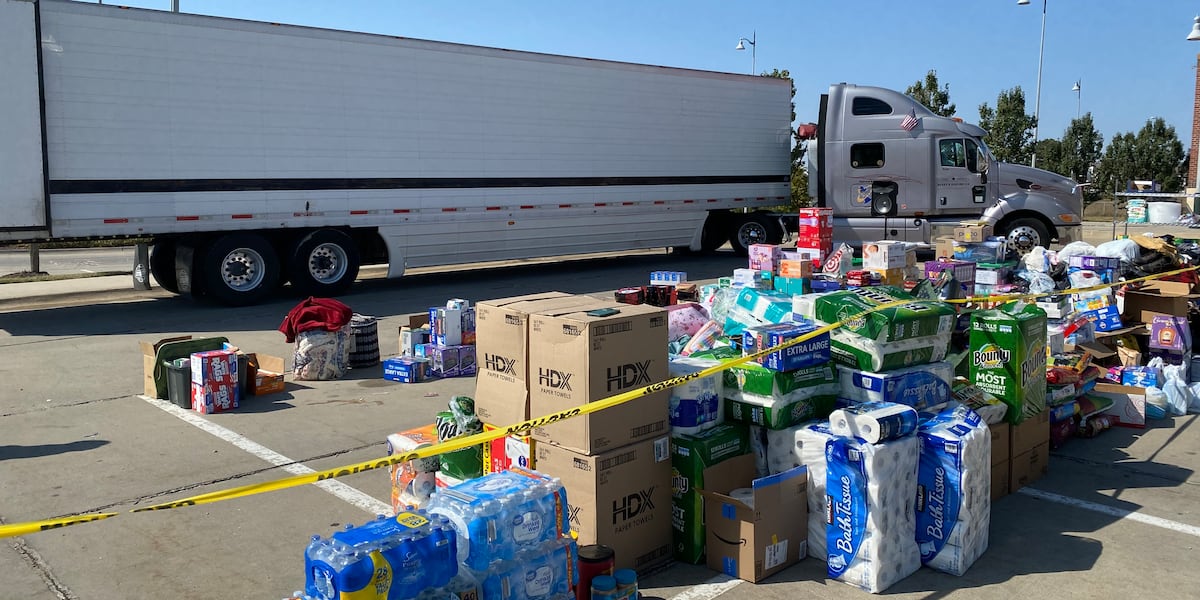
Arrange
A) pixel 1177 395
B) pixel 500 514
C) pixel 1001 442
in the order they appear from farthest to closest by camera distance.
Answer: pixel 1177 395 → pixel 1001 442 → pixel 500 514

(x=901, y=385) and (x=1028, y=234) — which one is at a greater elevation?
(x=1028, y=234)

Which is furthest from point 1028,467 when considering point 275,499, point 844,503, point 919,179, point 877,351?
point 919,179

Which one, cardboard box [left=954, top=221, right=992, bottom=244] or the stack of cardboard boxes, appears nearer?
the stack of cardboard boxes

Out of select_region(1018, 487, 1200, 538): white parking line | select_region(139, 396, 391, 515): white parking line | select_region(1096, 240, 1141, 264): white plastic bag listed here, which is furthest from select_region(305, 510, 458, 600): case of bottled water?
select_region(1096, 240, 1141, 264): white plastic bag

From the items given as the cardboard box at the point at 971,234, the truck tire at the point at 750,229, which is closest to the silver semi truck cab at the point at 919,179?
the truck tire at the point at 750,229

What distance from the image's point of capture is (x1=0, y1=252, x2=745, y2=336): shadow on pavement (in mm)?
12789

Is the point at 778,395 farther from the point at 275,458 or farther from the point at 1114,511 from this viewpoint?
the point at 275,458

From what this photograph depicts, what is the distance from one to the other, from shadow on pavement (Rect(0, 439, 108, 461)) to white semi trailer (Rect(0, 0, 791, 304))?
615cm

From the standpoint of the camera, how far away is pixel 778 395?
5.07 metres

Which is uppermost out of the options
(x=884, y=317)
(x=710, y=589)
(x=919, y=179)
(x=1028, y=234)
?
(x=919, y=179)

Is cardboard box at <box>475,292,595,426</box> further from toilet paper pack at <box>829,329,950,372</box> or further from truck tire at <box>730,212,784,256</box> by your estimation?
truck tire at <box>730,212,784,256</box>

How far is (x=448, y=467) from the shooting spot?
5.27 m

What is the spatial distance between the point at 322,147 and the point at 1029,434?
37.6ft

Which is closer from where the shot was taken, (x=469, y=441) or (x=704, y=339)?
(x=469, y=441)
